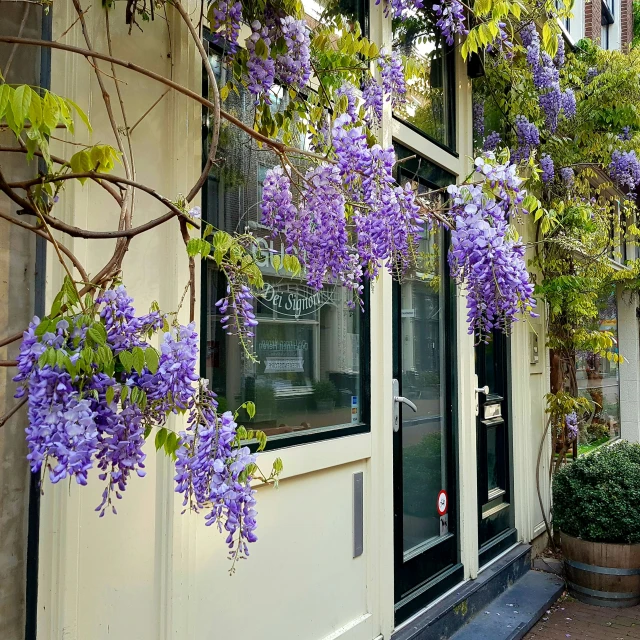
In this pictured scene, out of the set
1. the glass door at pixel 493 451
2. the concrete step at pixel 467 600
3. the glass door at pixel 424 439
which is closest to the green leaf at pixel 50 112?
the glass door at pixel 424 439

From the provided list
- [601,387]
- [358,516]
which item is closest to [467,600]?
[358,516]

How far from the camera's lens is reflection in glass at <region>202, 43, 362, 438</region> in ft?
7.43

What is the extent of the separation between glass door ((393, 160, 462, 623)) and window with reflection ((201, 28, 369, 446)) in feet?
1.72

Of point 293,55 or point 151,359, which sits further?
point 293,55

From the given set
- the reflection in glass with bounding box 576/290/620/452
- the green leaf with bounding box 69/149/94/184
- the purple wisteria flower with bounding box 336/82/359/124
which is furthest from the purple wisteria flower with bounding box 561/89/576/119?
the green leaf with bounding box 69/149/94/184

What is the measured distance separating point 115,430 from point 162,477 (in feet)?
2.94

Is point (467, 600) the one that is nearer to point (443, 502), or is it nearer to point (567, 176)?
point (443, 502)

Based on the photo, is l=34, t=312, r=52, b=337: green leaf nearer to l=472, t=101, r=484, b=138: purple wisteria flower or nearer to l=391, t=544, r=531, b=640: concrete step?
l=391, t=544, r=531, b=640: concrete step

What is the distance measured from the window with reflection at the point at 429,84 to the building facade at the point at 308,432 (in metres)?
0.02

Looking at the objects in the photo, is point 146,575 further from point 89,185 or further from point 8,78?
point 8,78

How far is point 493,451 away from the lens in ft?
15.1

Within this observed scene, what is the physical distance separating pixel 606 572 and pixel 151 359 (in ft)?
12.8

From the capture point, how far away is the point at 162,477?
1.96m

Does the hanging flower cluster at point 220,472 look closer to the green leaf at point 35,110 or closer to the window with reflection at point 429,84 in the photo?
the green leaf at point 35,110
